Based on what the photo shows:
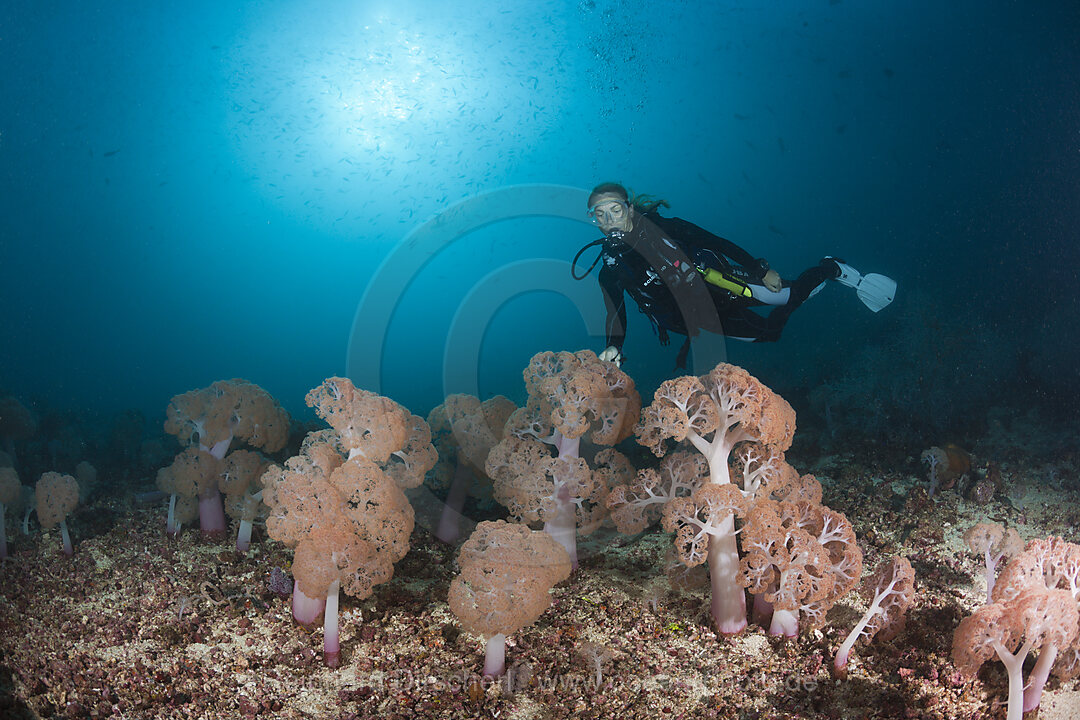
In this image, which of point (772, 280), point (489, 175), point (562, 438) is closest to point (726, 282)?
point (772, 280)

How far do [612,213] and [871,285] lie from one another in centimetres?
361

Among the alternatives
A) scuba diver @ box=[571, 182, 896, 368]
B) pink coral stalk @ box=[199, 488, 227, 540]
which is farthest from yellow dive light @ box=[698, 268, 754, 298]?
pink coral stalk @ box=[199, 488, 227, 540]

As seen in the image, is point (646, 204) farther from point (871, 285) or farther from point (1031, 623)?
point (1031, 623)

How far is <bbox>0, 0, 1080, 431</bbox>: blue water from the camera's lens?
68.7 ft

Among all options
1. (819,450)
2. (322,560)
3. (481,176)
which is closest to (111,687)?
(322,560)

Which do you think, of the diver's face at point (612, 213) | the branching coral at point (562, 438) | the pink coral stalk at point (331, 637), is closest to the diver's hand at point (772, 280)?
the diver's face at point (612, 213)

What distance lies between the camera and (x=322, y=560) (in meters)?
3.72

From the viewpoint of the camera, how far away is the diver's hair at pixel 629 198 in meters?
6.39

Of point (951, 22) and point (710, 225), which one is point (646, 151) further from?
point (951, 22)

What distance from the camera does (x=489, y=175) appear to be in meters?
34.5

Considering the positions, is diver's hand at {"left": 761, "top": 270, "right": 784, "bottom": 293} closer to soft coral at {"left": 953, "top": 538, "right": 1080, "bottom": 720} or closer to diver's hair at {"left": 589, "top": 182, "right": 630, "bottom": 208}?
diver's hair at {"left": 589, "top": 182, "right": 630, "bottom": 208}

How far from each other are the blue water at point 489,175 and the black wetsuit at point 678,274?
596 centimetres

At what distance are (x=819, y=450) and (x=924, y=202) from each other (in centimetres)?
3888

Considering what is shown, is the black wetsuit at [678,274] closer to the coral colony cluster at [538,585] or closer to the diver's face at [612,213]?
the diver's face at [612,213]
